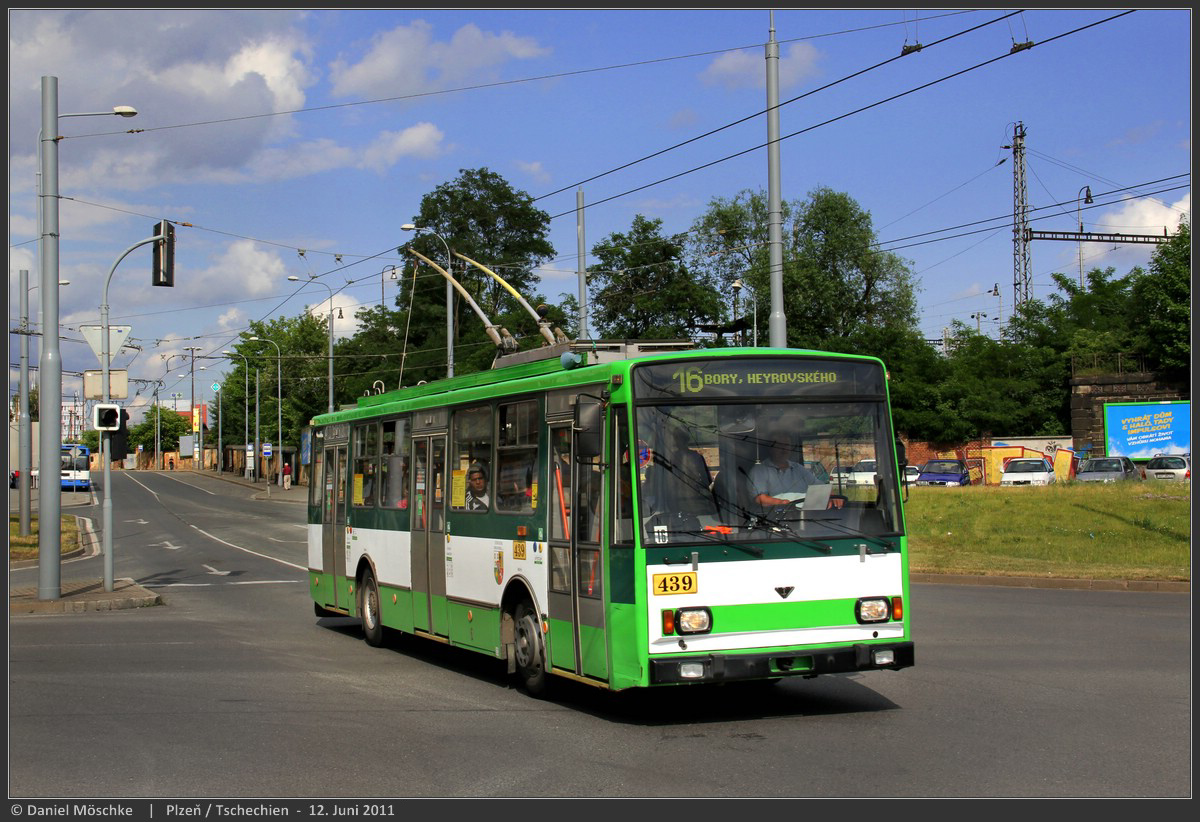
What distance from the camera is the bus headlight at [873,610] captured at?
920 cm

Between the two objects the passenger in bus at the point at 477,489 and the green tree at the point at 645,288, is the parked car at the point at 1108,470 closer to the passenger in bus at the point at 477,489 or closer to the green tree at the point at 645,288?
the green tree at the point at 645,288

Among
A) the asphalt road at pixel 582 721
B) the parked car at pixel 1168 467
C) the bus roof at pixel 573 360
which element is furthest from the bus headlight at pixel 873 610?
the parked car at pixel 1168 467

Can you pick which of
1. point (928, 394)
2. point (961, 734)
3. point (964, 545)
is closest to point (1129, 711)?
point (961, 734)

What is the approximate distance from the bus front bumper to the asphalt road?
15.3 inches

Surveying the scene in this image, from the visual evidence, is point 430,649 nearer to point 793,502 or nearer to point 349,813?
point 793,502

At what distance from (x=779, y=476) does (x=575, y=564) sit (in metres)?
1.73

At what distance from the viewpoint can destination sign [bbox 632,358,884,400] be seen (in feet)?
30.1

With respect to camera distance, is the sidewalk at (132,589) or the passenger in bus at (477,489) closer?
the passenger in bus at (477,489)

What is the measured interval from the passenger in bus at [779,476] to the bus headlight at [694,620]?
0.91 metres

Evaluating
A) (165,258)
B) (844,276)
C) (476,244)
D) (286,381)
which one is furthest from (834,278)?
(165,258)

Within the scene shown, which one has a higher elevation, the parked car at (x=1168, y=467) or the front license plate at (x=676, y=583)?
the parked car at (x=1168, y=467)

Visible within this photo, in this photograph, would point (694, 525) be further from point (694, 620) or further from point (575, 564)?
point (575, 564)

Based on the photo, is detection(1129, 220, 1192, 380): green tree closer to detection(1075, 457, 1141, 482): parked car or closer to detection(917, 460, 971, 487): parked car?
detection(1075, 457, 1141, 482): parked car

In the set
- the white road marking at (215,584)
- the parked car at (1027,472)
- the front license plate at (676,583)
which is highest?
the parked car at (1027,472)
